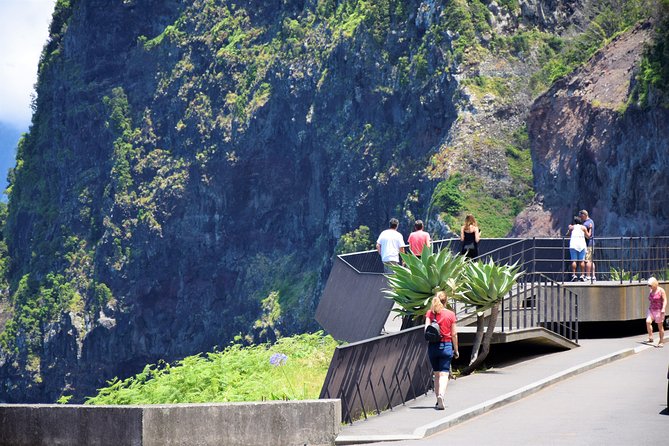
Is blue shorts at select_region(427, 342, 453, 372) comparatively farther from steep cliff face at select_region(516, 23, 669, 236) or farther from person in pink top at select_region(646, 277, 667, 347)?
steep cliff face at select_region(516, 23, 669, 236)

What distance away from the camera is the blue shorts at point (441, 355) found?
1723 centimetres

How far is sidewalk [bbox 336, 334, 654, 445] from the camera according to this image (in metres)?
15.7

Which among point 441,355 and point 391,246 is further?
point 391,246

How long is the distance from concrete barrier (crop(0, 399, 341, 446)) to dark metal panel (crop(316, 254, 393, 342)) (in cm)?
636

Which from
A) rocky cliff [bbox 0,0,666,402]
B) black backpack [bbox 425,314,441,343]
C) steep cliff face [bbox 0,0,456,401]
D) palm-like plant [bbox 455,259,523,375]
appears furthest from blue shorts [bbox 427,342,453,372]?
steep cliff face [bbox 0,0,456,401]

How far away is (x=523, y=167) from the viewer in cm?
7800

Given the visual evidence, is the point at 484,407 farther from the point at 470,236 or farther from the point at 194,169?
the point at 194,169

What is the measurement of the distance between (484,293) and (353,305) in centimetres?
510

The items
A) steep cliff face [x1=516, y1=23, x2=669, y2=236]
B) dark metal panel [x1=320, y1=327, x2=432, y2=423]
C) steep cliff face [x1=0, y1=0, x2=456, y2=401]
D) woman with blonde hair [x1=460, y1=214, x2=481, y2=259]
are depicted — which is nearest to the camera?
dark metal panel [x1=320, y1=327, x2=432, y2=423]

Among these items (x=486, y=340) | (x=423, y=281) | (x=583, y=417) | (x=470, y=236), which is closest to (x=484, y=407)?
(x=583, y=417)

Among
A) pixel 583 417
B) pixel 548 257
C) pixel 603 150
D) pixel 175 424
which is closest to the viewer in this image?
pixel 175 424

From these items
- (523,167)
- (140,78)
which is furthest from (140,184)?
(523,167)

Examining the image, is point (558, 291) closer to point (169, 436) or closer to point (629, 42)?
point (169, 436)

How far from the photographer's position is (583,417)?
16.6 metres
